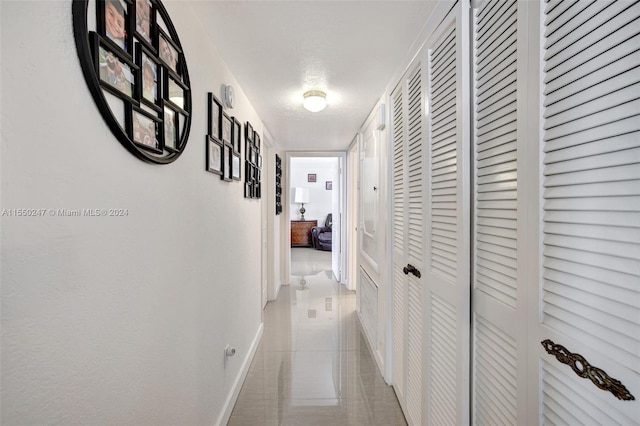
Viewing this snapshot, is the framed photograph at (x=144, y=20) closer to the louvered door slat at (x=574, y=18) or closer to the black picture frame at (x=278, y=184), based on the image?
the louvered door slat at (x=574, y=18)

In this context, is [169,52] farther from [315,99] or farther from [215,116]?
[315,99]

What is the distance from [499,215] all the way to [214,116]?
1492 millimetres

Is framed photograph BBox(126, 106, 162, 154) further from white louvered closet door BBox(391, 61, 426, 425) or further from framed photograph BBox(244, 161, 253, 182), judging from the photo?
framed photograph BBox(244, 161, 253, 182)

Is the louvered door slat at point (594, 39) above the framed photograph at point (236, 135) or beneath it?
beneath

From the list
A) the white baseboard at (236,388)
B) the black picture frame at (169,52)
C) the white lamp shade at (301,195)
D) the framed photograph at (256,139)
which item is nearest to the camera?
the black picture frame at (169,52)

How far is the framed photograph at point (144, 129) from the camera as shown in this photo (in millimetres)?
895

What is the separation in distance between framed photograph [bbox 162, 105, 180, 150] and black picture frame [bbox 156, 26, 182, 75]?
0.53 feet

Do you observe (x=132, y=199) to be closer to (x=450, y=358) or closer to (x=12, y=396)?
(x=12, y=396)

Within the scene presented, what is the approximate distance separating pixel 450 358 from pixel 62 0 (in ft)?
5.40

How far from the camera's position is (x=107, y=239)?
82 cm

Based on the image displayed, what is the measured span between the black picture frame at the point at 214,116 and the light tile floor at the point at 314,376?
1767mm

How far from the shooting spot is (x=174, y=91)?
1223mm

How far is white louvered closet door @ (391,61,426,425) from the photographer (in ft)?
5.30

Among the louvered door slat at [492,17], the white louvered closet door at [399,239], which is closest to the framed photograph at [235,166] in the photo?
the white louvered closet door at [399,239]
